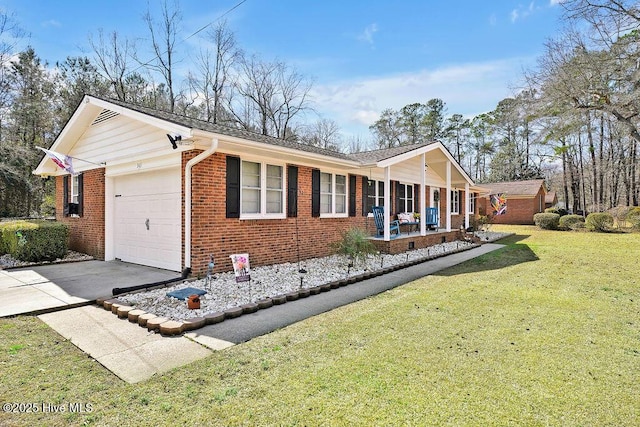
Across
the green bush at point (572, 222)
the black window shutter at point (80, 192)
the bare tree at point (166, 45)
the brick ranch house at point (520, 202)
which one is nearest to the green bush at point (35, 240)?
the black window shutter at point (80, 192)

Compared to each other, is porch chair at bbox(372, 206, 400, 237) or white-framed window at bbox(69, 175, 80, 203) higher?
white-framed window at bbox(69, 175, 80, 203)

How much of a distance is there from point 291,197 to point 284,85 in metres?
21.0

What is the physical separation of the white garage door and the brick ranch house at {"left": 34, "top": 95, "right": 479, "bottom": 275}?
26 mm

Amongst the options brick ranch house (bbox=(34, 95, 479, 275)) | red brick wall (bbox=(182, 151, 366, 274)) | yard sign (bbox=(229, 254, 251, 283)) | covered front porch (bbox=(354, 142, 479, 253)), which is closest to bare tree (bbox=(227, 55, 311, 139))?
covered front porch (bbox=(354, 142, 479, 253))

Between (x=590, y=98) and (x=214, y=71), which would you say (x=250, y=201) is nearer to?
(x=590, y=98)

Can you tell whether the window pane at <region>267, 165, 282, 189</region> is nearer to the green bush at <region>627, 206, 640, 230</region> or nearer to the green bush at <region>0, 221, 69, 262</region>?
the green bush at <region>0, 221, 69, 262</region>

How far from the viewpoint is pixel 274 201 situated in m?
8.29

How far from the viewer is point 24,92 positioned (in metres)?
20.8

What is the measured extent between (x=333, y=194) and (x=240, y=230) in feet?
12.1

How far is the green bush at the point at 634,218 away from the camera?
60.6ft

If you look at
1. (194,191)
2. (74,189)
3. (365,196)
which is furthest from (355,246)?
(74,189)

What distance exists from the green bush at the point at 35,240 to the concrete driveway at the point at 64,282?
2.22ft

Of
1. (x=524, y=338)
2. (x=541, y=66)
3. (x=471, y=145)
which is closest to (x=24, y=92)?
(x=524, y=338)

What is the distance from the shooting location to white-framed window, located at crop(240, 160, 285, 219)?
25.0ft
